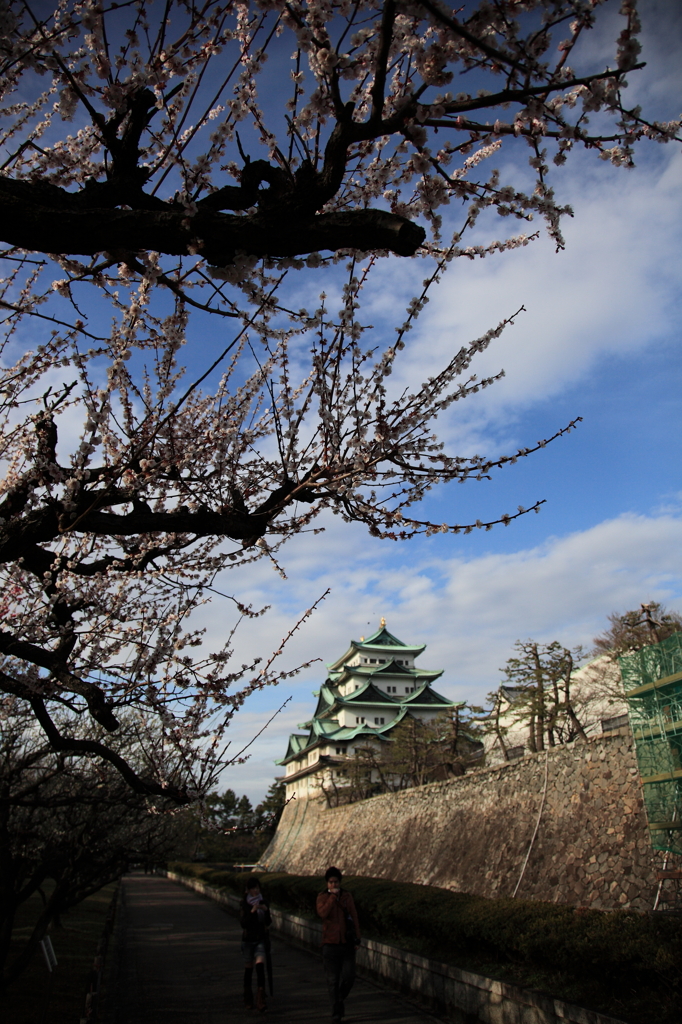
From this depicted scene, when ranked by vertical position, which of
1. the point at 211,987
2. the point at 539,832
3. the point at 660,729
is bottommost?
the point at 211,987

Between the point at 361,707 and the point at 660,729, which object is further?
the point at 361,707

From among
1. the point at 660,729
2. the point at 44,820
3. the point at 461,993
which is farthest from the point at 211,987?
the point at 660,729

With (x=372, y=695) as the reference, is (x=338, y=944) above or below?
below

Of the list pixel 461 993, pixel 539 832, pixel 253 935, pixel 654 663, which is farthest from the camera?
pixel 539 832

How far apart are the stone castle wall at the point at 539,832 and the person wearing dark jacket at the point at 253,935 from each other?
17.3ft

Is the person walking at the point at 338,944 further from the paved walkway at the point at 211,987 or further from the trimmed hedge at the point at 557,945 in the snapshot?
the trimmed hedge at the point at 557,945

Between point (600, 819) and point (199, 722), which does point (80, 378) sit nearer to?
point (199, 722)

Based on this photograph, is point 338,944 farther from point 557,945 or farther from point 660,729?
point 660,729

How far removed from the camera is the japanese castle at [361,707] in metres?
35.8

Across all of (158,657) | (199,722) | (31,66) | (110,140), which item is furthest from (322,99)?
(199,722)

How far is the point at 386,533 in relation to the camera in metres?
3.97

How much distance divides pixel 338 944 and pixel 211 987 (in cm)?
457

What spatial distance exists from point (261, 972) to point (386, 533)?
746cm

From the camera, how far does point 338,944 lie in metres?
7.06
